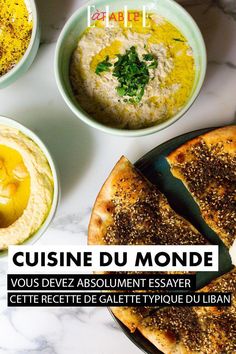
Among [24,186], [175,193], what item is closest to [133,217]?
[175,193]

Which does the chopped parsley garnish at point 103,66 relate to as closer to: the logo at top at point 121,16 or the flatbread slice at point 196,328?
the logo at top at point 121,16

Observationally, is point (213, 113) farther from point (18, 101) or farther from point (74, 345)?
point (74, 345)

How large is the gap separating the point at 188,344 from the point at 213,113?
1016 mm

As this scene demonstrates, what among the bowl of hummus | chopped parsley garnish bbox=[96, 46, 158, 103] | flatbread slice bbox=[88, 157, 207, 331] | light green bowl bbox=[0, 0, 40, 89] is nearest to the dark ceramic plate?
flatbread slice bbox=[88, 157, 207, 331]

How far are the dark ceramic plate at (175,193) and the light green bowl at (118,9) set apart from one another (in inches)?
8.2

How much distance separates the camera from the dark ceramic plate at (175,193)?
254cm

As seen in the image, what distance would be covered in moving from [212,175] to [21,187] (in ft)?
2.68

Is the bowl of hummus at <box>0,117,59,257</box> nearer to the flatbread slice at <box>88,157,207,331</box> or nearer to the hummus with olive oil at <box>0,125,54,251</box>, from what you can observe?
the hummus with olive oil at <box>0,125,54,251</box>

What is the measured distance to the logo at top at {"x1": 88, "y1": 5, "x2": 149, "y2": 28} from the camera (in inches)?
98.6

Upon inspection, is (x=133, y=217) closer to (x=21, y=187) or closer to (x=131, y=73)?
(x=21, y=187)

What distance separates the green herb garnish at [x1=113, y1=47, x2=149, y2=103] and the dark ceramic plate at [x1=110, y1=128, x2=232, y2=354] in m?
0.26

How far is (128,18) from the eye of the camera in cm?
253

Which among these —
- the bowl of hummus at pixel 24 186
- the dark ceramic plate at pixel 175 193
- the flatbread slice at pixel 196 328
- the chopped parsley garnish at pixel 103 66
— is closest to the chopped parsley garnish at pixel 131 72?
the chopped parsley garnish at pixel 103 66

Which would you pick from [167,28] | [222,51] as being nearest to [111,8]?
[167,28]
